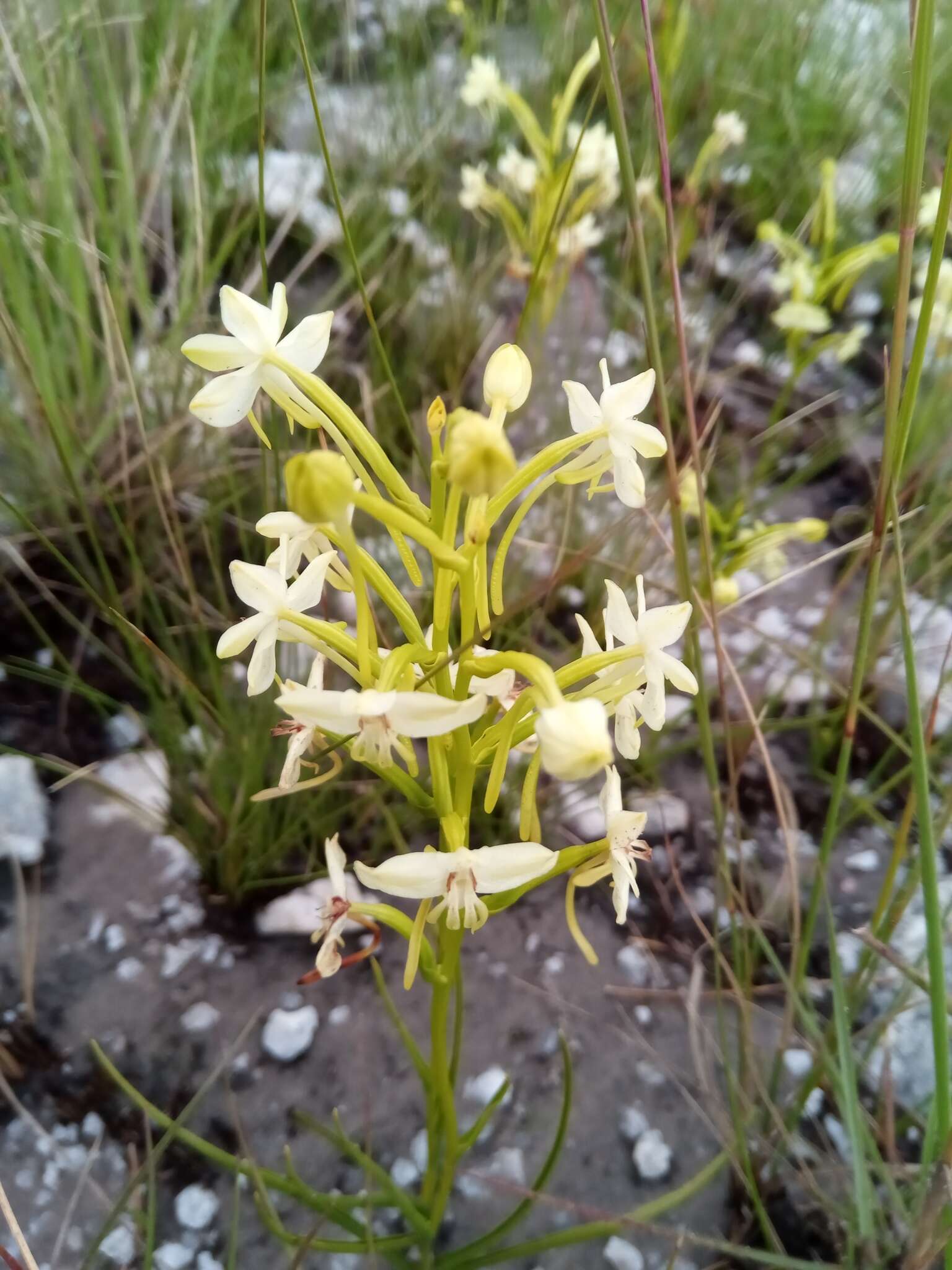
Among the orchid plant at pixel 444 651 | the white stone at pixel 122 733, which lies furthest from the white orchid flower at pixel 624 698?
the white stone at pixel 122 733

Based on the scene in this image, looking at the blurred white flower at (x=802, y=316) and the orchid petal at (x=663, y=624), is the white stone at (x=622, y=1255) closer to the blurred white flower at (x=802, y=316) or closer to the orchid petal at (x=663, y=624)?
the orchid petal at (x=663, y=624)

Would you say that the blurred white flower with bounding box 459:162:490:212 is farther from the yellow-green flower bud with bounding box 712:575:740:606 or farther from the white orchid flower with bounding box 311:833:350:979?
the white orchid flower with bounding box 311:833:350:979

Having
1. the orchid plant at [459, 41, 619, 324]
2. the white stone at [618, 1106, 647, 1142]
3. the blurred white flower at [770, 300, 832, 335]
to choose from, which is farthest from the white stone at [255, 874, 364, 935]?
the blurred white flower at [770, 300, 832, 335]

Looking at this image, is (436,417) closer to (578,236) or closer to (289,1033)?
(289,1033)

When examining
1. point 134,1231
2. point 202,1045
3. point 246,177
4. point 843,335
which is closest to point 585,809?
point 202,1045

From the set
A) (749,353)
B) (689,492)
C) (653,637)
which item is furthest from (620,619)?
(749,353)

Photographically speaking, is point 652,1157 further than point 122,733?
No
